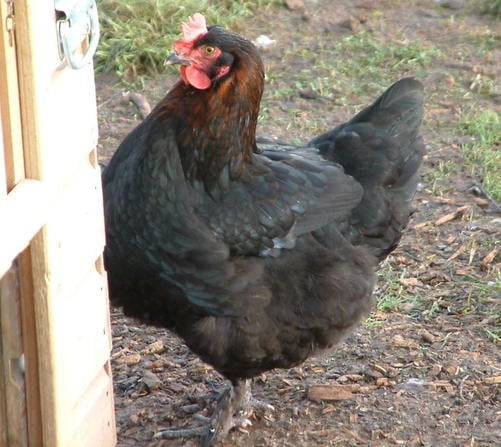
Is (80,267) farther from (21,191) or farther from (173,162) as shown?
(173,162)

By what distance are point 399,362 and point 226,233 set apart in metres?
1.21

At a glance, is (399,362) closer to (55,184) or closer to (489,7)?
(55,184)

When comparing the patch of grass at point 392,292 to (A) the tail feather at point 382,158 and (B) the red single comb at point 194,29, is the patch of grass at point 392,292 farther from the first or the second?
(B) the red single comb at point 194,29

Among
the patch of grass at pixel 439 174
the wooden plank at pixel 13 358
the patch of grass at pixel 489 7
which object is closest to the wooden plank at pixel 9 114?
the wooden plank at pixel 13 358

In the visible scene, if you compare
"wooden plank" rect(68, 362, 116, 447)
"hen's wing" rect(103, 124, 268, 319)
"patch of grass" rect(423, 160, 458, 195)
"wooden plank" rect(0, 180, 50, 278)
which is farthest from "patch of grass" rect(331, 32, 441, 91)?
"wooden plank" rect(0, 180, 50, 278)

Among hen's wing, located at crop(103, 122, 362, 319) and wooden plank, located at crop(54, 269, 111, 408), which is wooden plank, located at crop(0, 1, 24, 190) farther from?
→ hen's wing, located at crop(103, 122, 362, 319)

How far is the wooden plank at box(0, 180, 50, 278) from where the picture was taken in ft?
8.47

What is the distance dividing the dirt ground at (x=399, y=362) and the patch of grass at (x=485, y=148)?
6 cm

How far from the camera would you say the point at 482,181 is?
630cm

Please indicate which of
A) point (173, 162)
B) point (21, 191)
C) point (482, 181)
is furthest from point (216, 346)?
point (482, 181)

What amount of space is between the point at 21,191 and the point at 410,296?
2.91 metres

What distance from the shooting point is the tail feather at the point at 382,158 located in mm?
4648

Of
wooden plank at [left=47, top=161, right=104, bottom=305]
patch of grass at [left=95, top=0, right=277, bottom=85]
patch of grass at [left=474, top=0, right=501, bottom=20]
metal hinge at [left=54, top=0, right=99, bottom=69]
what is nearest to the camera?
metal hinge at [left=54, top=0, right=99, bottom=69]

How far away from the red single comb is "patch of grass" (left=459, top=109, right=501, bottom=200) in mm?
2769
